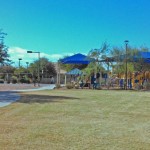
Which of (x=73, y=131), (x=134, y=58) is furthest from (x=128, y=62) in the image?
(x=73, y=131)

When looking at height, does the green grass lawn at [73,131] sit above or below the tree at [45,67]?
below

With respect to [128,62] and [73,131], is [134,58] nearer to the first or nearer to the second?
[128,62]

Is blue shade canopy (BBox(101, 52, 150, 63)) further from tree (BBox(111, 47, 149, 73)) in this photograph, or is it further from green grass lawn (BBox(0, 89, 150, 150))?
green grass lawn (BBox(0, 89, 150, 150))

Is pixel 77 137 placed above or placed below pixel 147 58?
below

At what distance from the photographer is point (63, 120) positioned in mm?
14180

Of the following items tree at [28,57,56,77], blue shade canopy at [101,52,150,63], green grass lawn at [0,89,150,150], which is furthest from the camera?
tree at [28,57,56,77]

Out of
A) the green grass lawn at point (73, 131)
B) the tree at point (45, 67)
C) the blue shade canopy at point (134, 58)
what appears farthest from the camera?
the tree at point (45, 67)

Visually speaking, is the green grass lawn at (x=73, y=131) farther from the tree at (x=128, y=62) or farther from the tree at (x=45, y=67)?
the tree at (x=45, y=67)

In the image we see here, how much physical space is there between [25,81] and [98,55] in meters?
40.4

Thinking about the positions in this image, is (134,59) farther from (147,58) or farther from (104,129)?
(104,129)

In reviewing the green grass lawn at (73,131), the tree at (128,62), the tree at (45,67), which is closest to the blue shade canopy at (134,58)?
the tree at (128,62)

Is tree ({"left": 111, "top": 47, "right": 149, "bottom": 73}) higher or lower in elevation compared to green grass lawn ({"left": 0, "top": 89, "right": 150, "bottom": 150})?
higher

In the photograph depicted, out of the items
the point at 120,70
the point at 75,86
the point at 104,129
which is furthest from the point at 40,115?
the point at 120,70

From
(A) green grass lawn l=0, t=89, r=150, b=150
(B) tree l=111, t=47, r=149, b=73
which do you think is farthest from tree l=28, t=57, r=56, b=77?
(A) green grass lawn l=0, t=89, r=150, b=150
